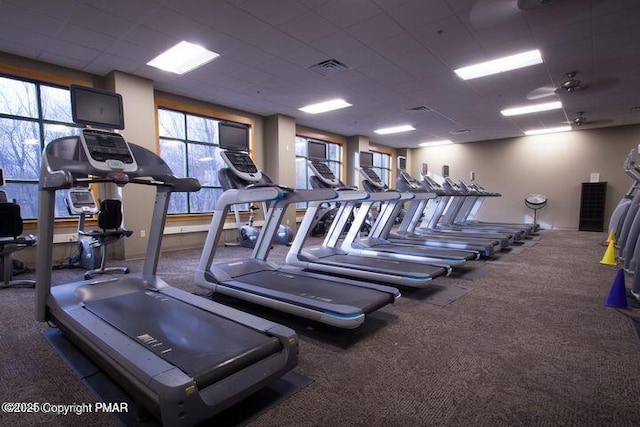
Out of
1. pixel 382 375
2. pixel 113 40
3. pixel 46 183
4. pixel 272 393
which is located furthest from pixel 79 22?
pixel 382 375

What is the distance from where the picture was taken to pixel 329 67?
5.11m

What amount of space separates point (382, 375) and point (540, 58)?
17.3 feet

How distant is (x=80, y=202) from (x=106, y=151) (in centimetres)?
292

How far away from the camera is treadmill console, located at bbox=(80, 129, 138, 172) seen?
2236 mm

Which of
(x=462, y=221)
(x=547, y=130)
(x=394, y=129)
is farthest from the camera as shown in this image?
(x=547, y=130)

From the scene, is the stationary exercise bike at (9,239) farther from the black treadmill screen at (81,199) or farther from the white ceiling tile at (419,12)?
the white ceiling tile at (419,12)

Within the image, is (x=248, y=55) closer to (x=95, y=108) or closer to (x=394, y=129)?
(x=95, y=108)

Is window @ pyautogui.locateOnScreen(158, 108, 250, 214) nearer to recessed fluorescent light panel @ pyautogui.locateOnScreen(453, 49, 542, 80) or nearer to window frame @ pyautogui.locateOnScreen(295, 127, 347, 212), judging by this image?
window frame @ pyautogui.locateOnScreen(295, 127, 347, 212)

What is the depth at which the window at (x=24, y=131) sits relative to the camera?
4.62m

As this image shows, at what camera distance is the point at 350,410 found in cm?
155

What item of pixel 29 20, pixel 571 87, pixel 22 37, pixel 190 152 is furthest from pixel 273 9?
pixel 571 87

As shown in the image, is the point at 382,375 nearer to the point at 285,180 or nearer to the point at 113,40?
the point at 113,40

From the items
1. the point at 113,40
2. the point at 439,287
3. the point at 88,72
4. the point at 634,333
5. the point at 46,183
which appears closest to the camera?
the point at 46,183

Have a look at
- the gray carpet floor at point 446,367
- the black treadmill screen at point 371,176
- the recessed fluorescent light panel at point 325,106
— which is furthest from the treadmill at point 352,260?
the recessed fluorescent light panel at point 325,106
